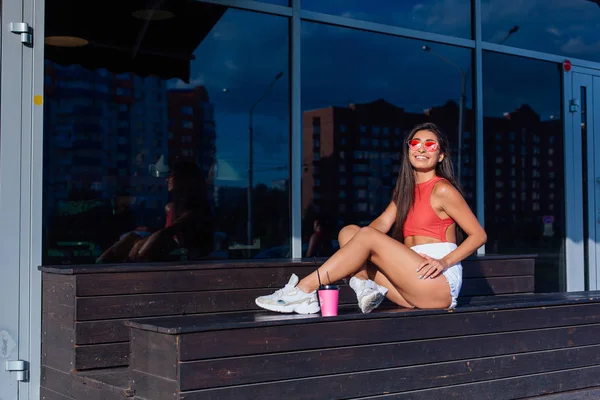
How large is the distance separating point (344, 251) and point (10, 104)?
204 centimetres

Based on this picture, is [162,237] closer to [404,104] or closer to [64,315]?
[64,315]

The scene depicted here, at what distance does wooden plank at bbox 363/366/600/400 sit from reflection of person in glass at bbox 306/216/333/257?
1.84 m

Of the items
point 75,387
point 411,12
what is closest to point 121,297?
point 75,387

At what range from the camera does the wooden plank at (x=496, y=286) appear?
17.1 ft

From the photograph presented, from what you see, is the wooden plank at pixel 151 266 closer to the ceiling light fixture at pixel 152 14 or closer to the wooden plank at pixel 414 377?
the wooden plank at pixel 414 377

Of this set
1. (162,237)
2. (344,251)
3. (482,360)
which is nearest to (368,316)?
(344,251)

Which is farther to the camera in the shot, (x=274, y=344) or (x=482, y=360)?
(x=482, y=360)

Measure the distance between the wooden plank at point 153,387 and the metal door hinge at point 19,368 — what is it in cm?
118

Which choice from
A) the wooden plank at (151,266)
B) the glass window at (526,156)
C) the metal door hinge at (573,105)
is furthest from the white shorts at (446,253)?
the metal door hinge at (573,105)

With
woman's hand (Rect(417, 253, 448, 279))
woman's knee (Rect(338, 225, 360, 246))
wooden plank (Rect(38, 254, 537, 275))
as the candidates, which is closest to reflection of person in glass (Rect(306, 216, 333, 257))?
wooden plank (Rect(38, 254, 537, 275))

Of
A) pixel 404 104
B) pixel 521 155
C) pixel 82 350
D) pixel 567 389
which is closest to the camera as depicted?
pixel 82 350

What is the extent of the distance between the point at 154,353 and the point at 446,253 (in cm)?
172

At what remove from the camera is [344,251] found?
404cm

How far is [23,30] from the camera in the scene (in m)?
4.44
